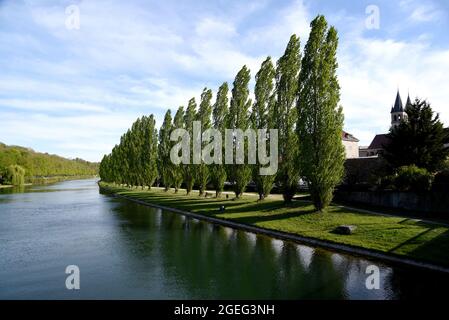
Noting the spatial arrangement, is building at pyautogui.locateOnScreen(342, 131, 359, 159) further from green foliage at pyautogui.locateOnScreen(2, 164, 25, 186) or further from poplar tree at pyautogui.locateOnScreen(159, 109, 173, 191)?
green foliage at pyautogui.locateOnScreen(2, 164, 25, 186)

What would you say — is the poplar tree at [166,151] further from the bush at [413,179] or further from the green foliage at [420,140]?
the bush at [413,179]

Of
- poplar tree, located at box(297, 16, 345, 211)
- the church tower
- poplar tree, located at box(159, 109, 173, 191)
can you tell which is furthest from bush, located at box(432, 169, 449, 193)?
the church tower

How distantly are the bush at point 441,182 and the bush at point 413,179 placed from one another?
1.51ft

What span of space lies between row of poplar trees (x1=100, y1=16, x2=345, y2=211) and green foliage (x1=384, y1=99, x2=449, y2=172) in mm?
8690

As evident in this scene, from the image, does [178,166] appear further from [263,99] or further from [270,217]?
[270,217]

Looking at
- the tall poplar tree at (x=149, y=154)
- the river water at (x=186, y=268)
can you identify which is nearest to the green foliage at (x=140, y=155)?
the tall poplar tree at (x=149, y=154)

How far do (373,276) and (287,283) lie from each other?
12.5 feet

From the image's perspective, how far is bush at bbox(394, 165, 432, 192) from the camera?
26.9 m

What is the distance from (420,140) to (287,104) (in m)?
12.6

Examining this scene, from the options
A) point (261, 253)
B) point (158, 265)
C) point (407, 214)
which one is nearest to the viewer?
point (158, 265)

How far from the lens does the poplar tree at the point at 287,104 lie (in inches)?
1320
